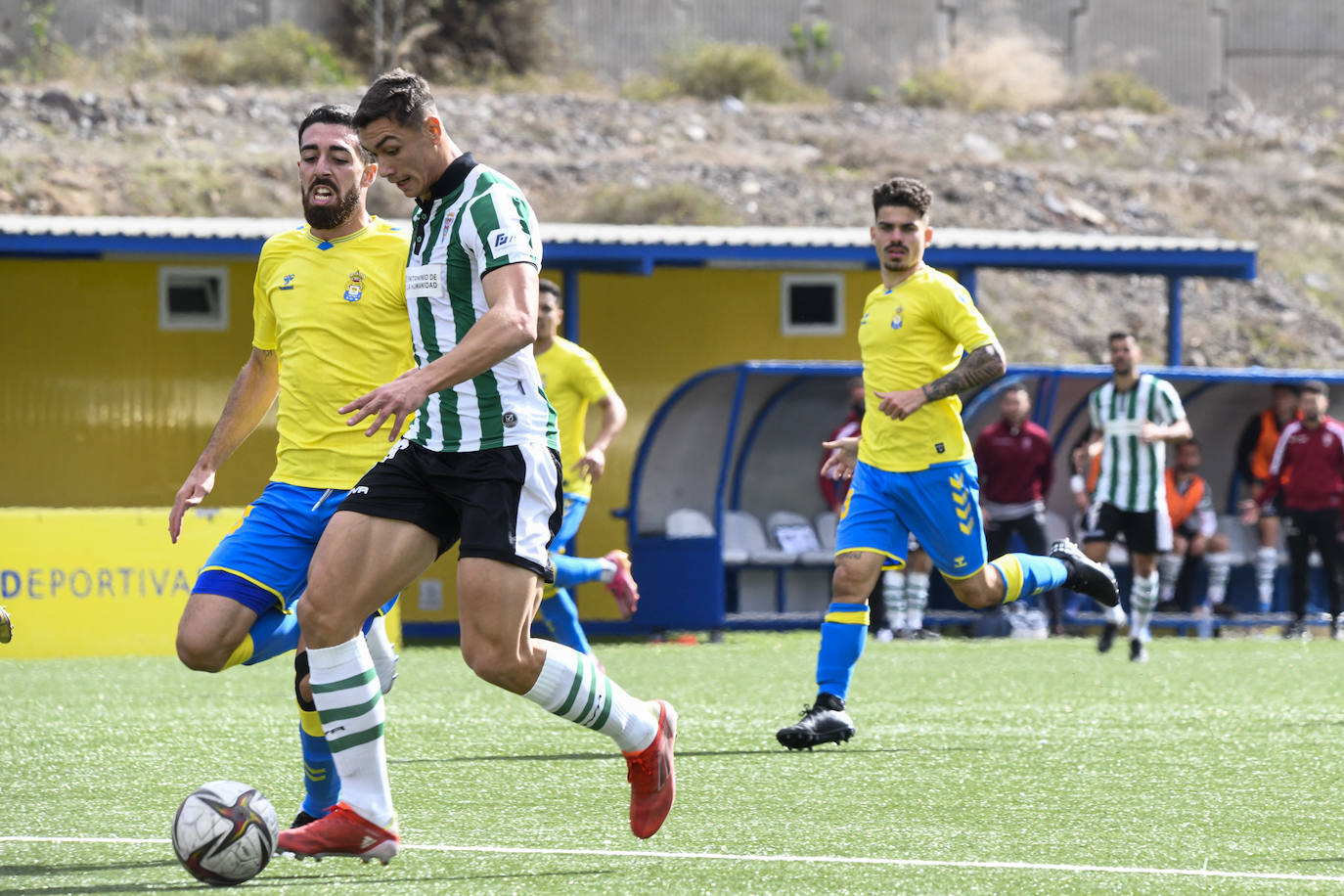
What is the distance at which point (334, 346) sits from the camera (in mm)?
5723

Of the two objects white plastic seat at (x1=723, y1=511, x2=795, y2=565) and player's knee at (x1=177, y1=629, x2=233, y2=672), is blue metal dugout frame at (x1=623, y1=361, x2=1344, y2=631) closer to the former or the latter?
white plastic seat at (x1=723, y1=511, x2=795, y2=565)

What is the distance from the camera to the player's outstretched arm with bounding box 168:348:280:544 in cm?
573

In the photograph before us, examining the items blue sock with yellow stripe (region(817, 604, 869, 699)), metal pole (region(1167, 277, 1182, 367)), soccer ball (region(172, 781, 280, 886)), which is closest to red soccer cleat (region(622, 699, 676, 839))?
soccer ball (region(172, 781, 280, 886))

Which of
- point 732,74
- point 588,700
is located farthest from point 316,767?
point 732,74

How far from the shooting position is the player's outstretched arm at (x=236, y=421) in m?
5.73

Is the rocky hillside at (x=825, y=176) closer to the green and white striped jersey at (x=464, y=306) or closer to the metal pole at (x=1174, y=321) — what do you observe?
the metal pole at (x=1174, y=321)

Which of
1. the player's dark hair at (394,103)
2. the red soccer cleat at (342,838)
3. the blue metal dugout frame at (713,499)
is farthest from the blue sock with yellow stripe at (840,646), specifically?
the blue metal dugout frame at (713,499)

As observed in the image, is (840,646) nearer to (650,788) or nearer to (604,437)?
(650,788)

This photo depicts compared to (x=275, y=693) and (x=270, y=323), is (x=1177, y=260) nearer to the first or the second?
(x=275, y=693)

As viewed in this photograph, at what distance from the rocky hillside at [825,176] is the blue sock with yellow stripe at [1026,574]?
65.5 ft

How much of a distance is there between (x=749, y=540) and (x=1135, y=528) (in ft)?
14.1

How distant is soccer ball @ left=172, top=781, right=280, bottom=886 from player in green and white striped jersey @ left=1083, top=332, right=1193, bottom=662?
849cm

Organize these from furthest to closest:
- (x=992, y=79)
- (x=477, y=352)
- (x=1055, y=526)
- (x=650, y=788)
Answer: (x=992, y=79)
(x=1055, y=526)
(x=650, y=788)
(x=477, y=352)

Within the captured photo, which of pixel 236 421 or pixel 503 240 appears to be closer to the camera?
pixel 503 240
